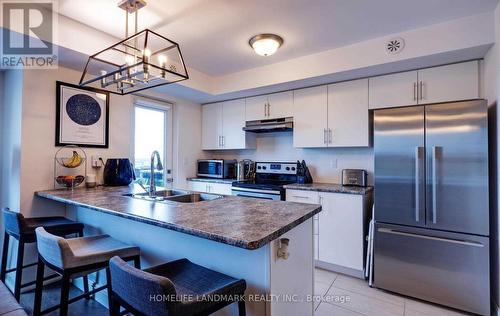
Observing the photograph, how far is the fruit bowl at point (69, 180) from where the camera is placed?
2.38 meters

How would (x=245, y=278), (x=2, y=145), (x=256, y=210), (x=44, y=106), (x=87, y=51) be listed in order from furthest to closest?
1. (x=2, y=145)
2. (x=44, y=106)
3. (x=87, y=51)
4. (x=256, y=210)
5. (x=245, y=278)

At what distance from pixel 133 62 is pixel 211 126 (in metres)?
2.43

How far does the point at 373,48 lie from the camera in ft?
8.06

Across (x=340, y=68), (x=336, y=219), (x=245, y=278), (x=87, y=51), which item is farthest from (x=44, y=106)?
(x=336, y=219)

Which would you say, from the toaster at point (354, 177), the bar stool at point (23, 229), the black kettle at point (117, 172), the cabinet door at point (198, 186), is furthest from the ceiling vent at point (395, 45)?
the bar stool at point (23, 229)

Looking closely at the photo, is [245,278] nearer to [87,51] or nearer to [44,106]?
[87,51]

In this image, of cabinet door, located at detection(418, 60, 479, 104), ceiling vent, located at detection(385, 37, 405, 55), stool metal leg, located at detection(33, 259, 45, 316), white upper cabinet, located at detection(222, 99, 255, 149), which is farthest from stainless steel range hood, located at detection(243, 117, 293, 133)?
stool metal leg, located at detection(33, 259, 45, 316)

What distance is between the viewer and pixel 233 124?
12.7 feet

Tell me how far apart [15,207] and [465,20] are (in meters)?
4.25

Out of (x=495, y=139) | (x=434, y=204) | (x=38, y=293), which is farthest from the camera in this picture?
(x=434, y=204)

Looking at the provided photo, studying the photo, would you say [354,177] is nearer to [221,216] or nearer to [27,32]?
[221,216]

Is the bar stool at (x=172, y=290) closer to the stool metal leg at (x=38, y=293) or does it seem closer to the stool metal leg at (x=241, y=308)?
the stool metal leg at (x=241, y=308)

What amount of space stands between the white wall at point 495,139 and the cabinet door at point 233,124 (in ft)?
8.81

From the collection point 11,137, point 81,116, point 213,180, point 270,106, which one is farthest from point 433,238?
point 11,137
